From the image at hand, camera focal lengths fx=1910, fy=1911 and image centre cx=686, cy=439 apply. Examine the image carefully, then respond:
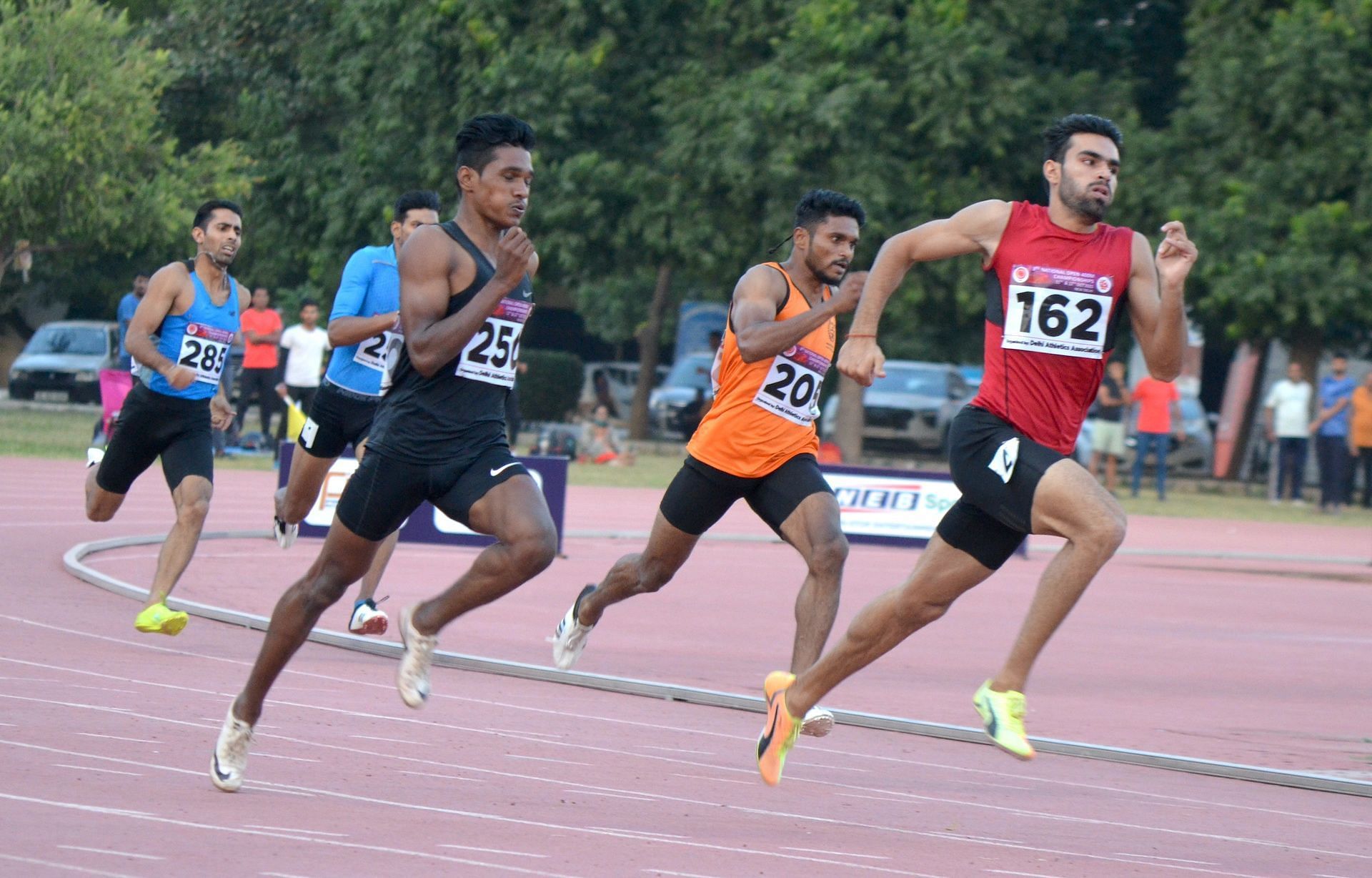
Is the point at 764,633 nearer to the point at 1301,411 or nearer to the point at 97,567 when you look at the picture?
the point at 97,567

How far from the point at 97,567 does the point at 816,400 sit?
6.49 metres

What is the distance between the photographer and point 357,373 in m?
10.0

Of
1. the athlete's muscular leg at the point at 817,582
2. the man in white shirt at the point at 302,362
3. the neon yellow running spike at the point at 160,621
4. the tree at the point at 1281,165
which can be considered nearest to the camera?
the athlete's muscular leg at the point at 817,582

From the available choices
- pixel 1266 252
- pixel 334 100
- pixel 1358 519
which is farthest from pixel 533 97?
pixel 1358 519

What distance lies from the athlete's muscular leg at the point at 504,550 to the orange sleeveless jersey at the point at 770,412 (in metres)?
1.74

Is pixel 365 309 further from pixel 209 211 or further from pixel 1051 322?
pixel 1051 322

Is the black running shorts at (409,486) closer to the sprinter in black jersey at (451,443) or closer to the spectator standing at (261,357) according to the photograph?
the sprinter in black jersey at (451,443)

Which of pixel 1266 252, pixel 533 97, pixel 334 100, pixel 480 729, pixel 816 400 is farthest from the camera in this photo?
pixel 334 100

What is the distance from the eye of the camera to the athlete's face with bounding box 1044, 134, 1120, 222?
646 centimetres

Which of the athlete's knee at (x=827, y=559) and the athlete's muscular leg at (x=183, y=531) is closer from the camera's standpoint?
the athlete's knee at (x=827, y=559)

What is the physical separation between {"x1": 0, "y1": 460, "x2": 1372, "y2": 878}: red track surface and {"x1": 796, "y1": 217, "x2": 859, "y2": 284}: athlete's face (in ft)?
6.40

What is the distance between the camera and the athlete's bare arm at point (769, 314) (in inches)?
275

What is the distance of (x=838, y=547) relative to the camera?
7.64 m

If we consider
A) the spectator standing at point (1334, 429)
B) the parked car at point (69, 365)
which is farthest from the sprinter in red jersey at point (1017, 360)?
the parked car at point (69, 365)
